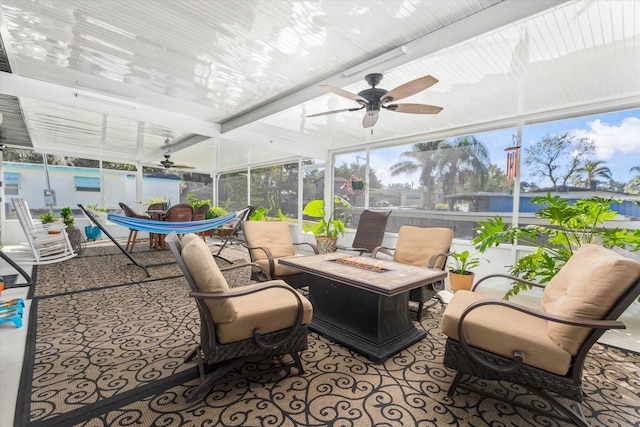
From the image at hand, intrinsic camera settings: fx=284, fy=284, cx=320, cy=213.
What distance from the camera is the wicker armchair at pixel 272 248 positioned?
3.28 metres

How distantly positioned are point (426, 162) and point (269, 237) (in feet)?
11.4

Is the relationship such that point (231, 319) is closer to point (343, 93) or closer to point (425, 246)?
point (343, 93)

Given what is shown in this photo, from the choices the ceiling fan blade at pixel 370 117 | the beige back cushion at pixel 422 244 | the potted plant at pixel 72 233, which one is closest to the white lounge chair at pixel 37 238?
the potted plant at pixel 72 233

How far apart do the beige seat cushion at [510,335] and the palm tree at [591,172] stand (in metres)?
3.23

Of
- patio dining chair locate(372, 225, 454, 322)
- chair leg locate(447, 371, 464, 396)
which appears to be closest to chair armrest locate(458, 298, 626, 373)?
chair leg locate(447, 371, 464, 396)

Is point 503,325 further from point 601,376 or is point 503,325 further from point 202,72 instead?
point 202,72

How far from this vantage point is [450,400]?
1.75 meters

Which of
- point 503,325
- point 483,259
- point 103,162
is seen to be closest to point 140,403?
point 503,325

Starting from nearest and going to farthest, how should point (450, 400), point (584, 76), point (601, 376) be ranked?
point (450, 400) < point (601, 376) < point (584, 76)

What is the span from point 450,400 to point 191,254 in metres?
1.79

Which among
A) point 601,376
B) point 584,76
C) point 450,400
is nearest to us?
point 450,400

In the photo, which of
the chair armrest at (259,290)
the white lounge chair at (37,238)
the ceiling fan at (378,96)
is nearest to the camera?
the chair armrest at (259,290)

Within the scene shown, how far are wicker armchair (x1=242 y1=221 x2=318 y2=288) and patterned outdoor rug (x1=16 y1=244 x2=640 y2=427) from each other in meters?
0.91

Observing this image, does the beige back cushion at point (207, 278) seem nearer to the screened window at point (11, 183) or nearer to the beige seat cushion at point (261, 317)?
the beige seat cushion at point (261, 317)
